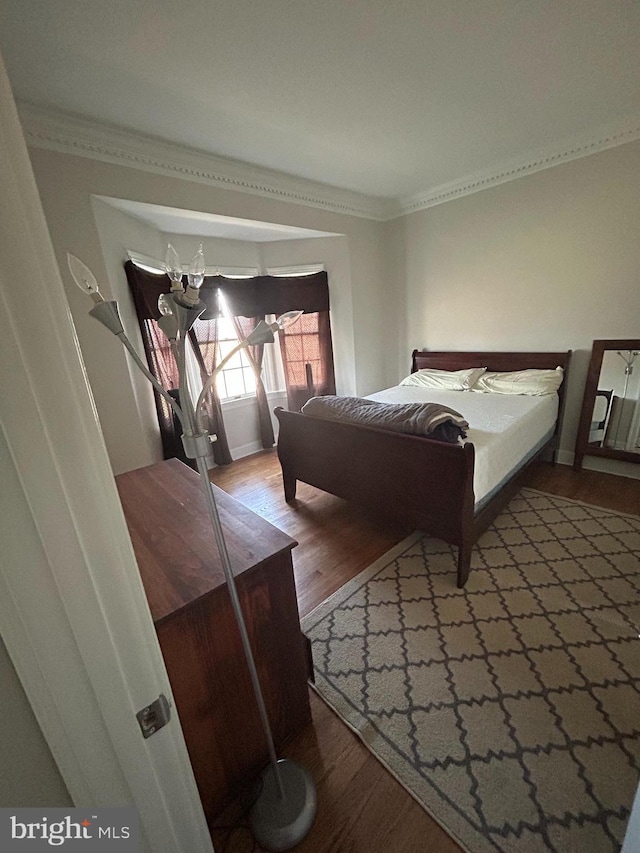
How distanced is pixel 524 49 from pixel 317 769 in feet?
10.7

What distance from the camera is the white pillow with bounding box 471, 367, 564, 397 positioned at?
2.98 metres

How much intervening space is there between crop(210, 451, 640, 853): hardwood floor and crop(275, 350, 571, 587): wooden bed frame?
10.0 inches

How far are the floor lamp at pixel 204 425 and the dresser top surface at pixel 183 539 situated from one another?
0.50 ft

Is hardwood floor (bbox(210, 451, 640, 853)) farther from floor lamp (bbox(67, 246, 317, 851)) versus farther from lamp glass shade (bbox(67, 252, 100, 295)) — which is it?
lamp glass shade (bbox(67, 252, 100, 295))

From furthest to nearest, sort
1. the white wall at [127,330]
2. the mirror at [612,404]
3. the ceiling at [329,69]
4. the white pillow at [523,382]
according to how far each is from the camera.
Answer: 1. the white pillow at [523,382]
2. the mirror at [612,404]
3. the white wall at [127,330]
4. the ceiling at [329,69]

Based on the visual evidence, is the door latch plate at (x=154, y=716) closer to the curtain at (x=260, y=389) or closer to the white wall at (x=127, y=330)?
the white wall at (x=127, y=330)

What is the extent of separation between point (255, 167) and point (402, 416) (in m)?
2.38

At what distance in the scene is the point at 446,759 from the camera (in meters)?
1.18

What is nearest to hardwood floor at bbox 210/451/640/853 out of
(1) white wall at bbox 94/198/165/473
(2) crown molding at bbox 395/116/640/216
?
(1) white wall at bbox 94/198/165/473

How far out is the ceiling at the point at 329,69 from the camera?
57.2 inches

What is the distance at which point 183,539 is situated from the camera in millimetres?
1119

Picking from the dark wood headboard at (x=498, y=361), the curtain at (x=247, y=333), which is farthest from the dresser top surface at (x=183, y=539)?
the dark wood headboard at (x=498, y=361)

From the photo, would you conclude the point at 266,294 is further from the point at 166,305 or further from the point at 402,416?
the point at 166,305

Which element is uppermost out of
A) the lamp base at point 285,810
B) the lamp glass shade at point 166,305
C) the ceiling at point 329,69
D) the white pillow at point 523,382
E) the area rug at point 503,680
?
the ceiling at point 329,69
